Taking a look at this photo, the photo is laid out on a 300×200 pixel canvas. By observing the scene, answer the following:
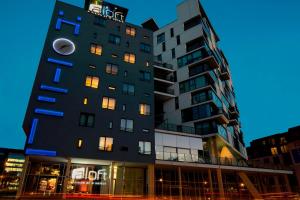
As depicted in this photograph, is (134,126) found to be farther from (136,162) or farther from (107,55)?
(107,55)

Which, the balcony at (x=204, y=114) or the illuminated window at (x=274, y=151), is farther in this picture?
the illuminated window at (x=274, y=151)

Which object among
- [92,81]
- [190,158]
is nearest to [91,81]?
[92,81]

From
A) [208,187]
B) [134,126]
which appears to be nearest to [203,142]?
[208,187]

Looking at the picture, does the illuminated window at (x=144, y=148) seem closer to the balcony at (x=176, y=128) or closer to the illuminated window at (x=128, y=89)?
the balcony at (x=176, y=128)

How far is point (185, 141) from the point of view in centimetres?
3916

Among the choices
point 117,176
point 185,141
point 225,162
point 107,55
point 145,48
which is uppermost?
point 145,48

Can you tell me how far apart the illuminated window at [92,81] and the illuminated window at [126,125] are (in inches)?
264

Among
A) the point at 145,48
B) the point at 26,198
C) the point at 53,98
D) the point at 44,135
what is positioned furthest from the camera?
the point at 145,48

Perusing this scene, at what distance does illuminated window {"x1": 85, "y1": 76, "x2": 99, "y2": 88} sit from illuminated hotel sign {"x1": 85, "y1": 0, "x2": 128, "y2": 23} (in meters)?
12.9

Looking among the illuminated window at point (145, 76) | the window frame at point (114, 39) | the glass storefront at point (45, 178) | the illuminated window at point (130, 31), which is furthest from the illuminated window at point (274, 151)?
the glass storefront at point (45, 178)

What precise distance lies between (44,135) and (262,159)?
7979 centimetres

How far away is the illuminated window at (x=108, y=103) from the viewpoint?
33938 millimetres

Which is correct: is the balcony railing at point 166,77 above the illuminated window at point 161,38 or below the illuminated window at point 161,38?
below

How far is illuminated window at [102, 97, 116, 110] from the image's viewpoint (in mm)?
33938
